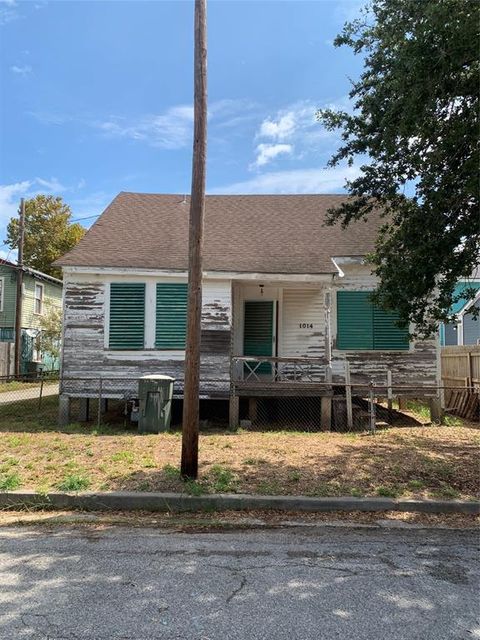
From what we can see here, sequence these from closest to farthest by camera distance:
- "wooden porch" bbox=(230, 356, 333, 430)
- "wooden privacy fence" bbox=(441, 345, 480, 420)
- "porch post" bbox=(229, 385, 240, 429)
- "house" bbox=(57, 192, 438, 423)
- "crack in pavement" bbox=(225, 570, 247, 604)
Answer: "crack in pavement" bbox=(225, 570, 247, 604) → "porch post" bbox=(229, 385, 240, 429) → "wooden porch" bbox=(230, 356, 333, 430) → "house" bbox=(57, 192, 438, 423) → "wooden privacy fence" bbox=(441, 345, 480, 420)

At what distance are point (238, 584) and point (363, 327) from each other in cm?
Result: 959

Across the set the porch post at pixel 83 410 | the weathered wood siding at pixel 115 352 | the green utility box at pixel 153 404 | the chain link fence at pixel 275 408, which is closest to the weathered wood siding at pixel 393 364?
the chain link fence at pixel 275 408

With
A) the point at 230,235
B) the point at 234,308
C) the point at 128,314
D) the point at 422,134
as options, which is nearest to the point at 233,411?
the point at 234,308

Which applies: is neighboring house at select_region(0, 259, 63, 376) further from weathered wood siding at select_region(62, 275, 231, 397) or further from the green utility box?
the green utility box

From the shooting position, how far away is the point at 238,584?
409 centimetres

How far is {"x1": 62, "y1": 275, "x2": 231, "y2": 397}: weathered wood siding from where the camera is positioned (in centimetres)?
1180

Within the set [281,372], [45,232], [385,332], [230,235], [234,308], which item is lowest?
[281,372]

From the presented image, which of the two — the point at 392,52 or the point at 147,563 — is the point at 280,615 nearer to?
the point at 147,563

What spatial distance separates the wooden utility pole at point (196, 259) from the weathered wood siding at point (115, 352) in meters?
4.84

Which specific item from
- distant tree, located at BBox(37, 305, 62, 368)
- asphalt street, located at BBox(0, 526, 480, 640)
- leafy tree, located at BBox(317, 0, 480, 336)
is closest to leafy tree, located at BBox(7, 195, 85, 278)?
distant tree, located at BBox(37, 305, 62, 368)

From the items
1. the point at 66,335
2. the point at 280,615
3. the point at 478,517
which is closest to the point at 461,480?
the point at 478,517

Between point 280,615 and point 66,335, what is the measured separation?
31.1 ft

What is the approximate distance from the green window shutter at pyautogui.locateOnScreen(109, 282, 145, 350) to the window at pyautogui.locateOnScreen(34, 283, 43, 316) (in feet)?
65.2

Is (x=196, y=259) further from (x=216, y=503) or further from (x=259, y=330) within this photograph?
(x=259, y=330)
